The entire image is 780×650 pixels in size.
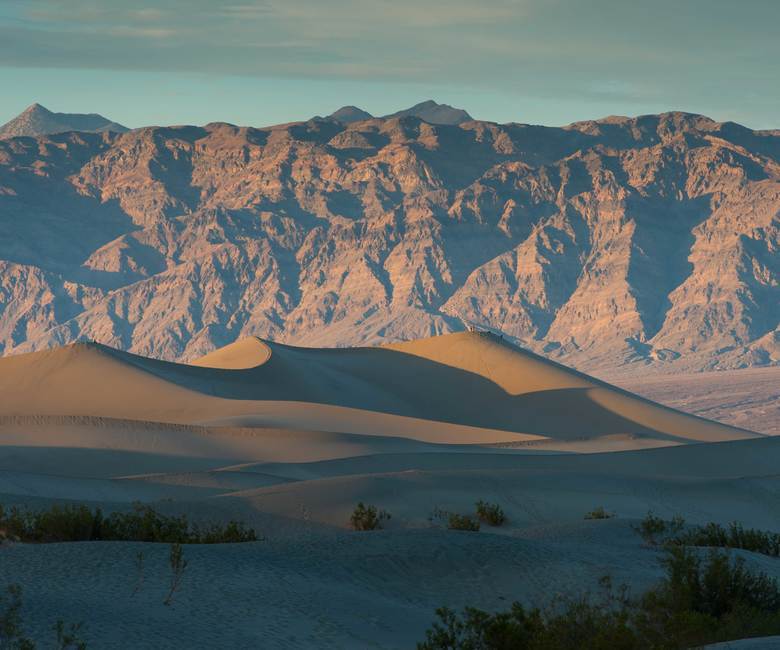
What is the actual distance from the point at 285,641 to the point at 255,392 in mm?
53476

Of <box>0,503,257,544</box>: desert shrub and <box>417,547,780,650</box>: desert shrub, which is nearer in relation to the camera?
<box>417,547,780,650</box>: desert shrub

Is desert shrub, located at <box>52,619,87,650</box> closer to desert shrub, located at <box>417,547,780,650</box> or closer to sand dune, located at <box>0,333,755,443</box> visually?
desert shrub, located at <box>417,547,780,650</box>

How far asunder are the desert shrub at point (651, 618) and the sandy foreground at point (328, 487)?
0.63 meters

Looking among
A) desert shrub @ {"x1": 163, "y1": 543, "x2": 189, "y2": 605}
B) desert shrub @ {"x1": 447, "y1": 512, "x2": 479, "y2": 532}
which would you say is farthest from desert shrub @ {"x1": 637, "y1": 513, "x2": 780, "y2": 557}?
desert shrub @ {"x1": 163, "y1": 543, "x2": 189, "y2": 605}

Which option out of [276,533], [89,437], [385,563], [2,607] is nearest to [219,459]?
[89,437]

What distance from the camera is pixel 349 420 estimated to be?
5419 centimetres

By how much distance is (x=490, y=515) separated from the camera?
21.7m

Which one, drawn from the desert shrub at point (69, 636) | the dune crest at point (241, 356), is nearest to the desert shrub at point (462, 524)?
the desert shrub at point (69, 636)

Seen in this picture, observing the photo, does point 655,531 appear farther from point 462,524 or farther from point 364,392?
point 364,392

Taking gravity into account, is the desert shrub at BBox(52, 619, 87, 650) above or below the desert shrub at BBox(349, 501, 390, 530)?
above

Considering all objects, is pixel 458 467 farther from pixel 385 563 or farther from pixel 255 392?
pixel 255 392

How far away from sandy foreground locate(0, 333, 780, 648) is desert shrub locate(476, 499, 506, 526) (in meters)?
0.72

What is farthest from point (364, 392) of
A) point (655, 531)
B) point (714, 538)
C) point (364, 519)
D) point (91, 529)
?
point (91, 529)

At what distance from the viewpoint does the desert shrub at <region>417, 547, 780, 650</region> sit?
36.4ft
